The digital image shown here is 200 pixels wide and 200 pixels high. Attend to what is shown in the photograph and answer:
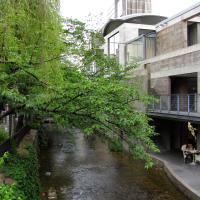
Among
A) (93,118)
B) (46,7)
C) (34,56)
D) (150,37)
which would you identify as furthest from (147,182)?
(150,37)

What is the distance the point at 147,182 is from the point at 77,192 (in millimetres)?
3678

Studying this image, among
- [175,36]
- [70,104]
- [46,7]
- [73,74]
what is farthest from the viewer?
[175,36]

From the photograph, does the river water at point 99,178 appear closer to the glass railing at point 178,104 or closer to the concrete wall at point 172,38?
the glass railing at point 178,104

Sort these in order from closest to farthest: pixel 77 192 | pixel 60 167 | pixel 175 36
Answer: pixel 77 192 < pixel 60 167 < pixel 175 36

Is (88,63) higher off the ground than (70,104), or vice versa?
(88,63)

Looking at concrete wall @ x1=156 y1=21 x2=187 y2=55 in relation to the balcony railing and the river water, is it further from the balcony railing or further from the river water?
the river water

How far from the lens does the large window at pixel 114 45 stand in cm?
3140

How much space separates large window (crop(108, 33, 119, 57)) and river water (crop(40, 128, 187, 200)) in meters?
11.4

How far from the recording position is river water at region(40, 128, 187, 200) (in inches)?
542

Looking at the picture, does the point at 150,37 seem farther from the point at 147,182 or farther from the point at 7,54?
the point at 7,54

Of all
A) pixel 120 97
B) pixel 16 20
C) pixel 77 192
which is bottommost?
pixel 77 192

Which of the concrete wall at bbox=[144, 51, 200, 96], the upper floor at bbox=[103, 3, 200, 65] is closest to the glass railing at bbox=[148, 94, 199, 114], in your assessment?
the concrete wall at bbox=[144, 51, 200, 96]

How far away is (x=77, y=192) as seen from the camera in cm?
1417

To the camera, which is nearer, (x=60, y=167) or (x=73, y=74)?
(x=73, y=74)
